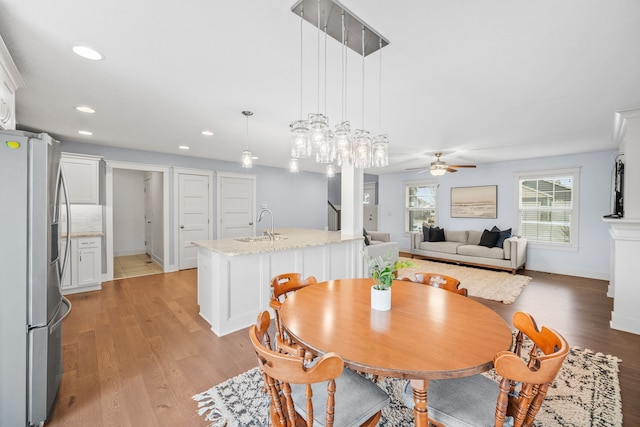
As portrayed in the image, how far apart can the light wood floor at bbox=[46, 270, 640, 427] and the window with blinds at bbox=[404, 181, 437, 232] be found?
11.4 feet

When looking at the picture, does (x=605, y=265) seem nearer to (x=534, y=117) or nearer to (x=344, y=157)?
(x=534, y=117)

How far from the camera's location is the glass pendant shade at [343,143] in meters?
1.99

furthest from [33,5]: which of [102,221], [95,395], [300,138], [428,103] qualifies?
[102,221]

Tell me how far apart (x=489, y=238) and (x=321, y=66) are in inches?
225

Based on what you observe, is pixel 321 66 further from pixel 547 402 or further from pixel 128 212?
pixel 128 212

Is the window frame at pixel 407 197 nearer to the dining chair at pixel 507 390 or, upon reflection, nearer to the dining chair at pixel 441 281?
the dining chair at pixel 441 281

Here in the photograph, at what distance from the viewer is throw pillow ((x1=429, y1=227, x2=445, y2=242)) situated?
6.84 m

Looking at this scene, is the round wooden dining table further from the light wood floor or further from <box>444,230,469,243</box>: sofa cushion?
<box>444,230,469,243</box>: sofa cushion

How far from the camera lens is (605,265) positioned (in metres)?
5.09

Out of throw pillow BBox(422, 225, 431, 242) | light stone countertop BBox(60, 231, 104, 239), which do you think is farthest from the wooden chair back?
throw pillow BBox(422, 225, 431, 242)

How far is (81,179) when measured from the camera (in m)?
4.46

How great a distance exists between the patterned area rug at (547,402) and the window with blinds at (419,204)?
550 centimetres

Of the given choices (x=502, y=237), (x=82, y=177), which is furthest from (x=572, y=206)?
(x=82, y=177)

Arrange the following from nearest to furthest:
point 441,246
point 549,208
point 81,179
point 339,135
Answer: point 339,135
point 81,179
point 549,208
point 441,246
